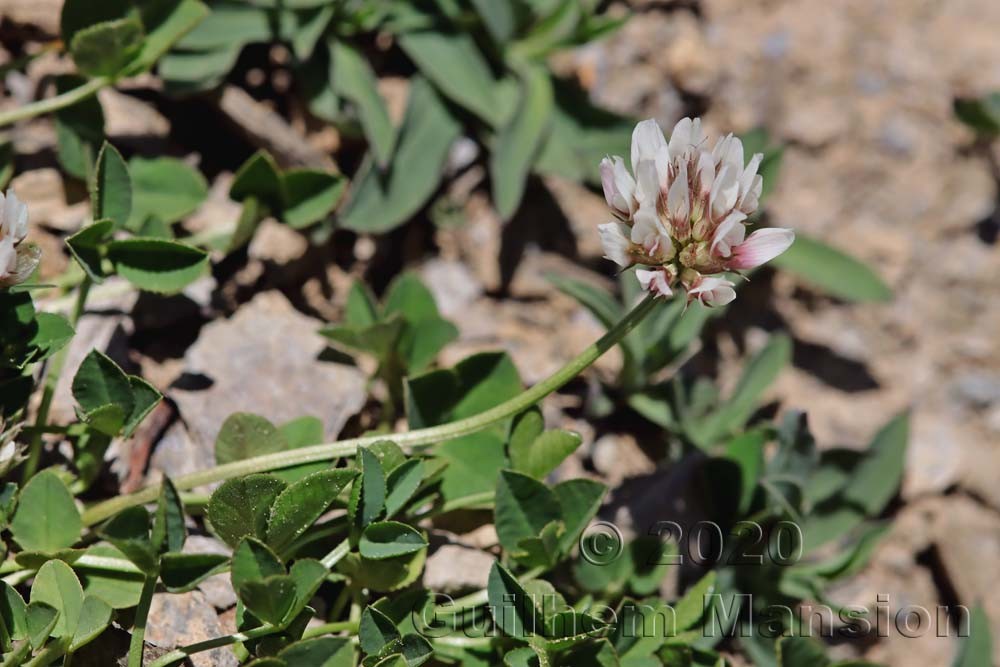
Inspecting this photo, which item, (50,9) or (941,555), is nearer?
(50,9)

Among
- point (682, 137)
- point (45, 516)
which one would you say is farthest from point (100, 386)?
point (682, 137)

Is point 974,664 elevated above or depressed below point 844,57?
below

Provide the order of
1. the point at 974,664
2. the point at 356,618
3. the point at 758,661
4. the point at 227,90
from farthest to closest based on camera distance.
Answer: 1. the point at 227,90
2. the point at 974,664
3. the point at 758,661
4. the point at 356,618

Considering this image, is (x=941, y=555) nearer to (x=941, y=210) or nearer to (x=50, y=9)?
(x=941, y=210)

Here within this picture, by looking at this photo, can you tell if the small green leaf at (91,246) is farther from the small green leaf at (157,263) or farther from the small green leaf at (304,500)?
the small green leaf at (304,500)

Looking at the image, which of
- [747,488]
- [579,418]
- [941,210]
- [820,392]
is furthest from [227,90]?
[941,210]

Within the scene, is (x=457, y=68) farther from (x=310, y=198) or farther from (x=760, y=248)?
(x=760, y=248)
